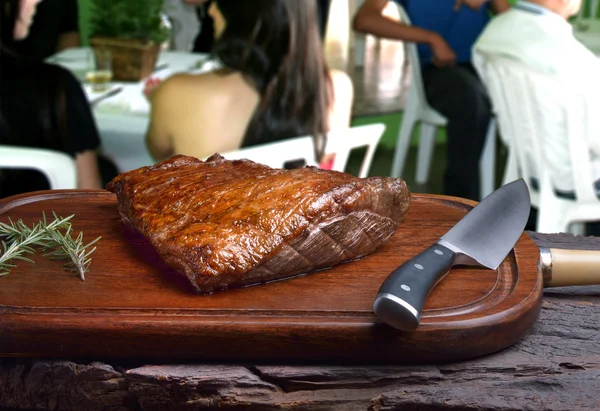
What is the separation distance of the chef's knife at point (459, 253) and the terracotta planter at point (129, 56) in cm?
95

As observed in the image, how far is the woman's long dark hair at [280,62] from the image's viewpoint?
159 centimetres

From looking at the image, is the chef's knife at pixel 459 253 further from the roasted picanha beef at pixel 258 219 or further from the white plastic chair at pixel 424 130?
the white plastic chair at pixel 424 130

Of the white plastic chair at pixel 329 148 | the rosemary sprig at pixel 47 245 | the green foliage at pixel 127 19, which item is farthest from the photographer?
the white plastic chair at pixel 329 148

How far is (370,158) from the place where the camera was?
1.81 meters

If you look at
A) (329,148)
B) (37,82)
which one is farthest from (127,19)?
(329,148)

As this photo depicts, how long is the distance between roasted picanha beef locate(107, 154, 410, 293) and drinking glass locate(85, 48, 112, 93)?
749 mm

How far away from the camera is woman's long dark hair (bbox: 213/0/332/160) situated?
5.21 ft

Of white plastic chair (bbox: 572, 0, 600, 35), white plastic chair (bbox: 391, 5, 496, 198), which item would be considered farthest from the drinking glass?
white plastic chair (bbox: 572, 0, 600, 35)

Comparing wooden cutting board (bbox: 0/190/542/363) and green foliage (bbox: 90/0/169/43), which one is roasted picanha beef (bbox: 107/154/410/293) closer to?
wooden cutting board (bbox: 0/190/542/363)

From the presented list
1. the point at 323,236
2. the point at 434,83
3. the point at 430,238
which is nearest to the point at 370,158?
the point at 434,83

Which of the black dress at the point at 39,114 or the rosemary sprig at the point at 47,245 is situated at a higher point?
the rosemary sprig at the point at 47,245

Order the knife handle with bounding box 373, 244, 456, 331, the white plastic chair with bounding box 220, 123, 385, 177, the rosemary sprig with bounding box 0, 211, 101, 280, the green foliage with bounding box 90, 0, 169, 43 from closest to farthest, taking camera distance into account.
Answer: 1. the knife handle with bounding box 373, 244, 456, 331
2. the rosemary sprig with bounding box 0, 211, 101, 280
3. the green foliage with bounding box 90, 0, 169, 43
4. the white plastic chair with bounding box 220, 123, 385, 177

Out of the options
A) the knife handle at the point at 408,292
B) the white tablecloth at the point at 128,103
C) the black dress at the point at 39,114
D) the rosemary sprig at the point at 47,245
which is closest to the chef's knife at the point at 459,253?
the knife handle at the point at 408,292

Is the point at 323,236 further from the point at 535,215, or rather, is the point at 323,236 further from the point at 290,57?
the point at 535,215
